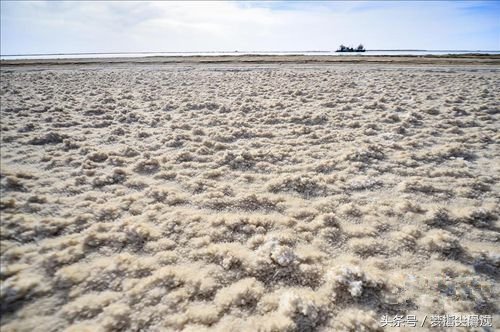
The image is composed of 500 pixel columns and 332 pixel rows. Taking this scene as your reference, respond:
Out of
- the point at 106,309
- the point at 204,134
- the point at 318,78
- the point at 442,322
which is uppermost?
the point at 318,78

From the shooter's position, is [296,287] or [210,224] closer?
[296,287]

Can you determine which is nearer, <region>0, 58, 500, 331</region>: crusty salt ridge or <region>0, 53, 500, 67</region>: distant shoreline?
<region>0, 58, 500, 331</region>: crusty salt ridge

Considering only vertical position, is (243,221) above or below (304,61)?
below

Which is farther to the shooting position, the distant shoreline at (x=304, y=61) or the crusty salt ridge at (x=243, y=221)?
the distant shoreline at (x=304, y=61)

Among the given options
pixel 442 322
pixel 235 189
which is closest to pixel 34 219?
pixel 235 189

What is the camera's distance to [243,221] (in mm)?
4117

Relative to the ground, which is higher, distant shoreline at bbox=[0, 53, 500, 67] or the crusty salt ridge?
distant shoreline at bbox=[0, 53, 500, 67]

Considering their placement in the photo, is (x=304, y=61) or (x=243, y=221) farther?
(x=304, y=61)

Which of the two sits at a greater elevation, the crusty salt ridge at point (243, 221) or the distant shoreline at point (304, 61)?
the distant shoreline at point (304, 61)

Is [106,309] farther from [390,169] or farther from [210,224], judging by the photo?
[390,169]

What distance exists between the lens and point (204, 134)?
7.31 metres

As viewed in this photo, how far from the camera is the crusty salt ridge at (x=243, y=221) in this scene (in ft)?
9.53

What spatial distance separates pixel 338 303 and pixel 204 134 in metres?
5.15

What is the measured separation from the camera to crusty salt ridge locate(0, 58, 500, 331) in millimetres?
2906
